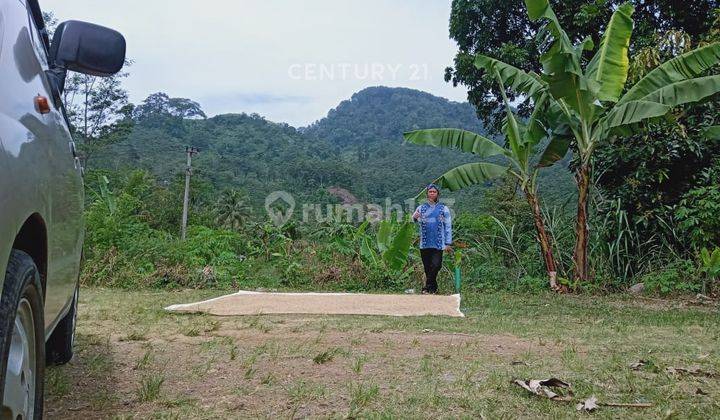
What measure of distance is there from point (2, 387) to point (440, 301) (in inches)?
255

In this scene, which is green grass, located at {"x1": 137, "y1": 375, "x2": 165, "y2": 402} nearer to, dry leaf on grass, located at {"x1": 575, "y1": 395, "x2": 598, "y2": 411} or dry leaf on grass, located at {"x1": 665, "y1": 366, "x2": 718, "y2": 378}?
dry leaf on grass, located at {"x1": 575, "y1": 395, "x2": 598, "y2": 411}

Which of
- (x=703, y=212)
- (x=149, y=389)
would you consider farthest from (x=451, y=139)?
(x=149, y=389)

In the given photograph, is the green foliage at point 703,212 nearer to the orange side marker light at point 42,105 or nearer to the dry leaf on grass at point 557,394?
the dry leaf on grass at point 557,394

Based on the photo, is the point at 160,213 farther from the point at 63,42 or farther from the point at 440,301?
the point at 63,42

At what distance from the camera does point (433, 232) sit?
8891 mm

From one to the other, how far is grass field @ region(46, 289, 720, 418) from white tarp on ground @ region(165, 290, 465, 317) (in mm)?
490

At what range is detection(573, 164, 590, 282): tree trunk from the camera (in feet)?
29.0

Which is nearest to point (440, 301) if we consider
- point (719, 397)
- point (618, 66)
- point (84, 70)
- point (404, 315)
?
point (404, 315)

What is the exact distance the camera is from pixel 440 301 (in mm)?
7652

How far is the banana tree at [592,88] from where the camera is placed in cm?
788

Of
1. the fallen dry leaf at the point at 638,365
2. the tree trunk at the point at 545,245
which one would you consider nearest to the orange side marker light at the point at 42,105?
the fallen dry leaf at the point at 638,365

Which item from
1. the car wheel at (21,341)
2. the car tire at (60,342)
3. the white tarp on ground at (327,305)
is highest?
the car wheel at (21,341)

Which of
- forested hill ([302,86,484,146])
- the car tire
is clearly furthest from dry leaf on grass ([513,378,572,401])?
forested hill ([302,86,484,146])

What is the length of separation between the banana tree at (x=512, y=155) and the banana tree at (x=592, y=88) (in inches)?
8.6
